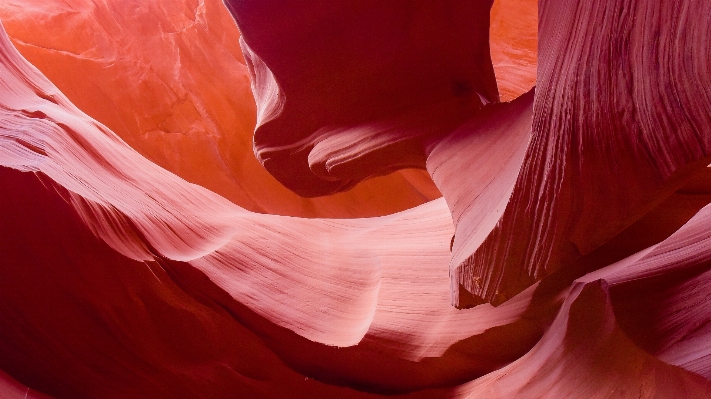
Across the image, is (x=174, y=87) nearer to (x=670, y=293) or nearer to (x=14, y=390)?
(x=14, y=390)

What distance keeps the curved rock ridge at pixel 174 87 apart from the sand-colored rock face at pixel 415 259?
4.35ft

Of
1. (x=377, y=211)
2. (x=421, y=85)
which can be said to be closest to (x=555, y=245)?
(x=421, y=85)

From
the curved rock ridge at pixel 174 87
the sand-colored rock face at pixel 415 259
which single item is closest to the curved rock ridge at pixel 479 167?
the sand-colored rock face at pixel 415 259

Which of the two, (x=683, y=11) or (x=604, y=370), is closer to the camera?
(x=683, y=11)

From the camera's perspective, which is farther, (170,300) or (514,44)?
(514,44)

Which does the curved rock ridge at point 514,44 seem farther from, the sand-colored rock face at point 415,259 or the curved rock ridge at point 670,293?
the curved rock ridge at point 670,293

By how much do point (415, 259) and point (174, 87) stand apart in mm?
1838

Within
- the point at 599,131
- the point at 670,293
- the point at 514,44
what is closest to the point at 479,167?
the point at 599,131

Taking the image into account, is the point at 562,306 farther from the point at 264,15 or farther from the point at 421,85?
the point at 264,15

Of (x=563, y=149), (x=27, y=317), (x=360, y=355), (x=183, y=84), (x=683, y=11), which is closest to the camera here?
(x=683, y=11)

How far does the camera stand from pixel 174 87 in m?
2.84

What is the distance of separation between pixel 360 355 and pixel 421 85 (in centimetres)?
54

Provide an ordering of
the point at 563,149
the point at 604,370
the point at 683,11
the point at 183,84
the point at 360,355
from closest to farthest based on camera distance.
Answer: the point at 683,11 < the point at 563,149 < the point at 604,370 < the point at 360,355 < the point at 183,84

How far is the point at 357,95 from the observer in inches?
48.3
